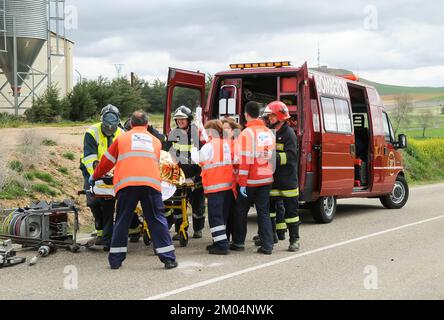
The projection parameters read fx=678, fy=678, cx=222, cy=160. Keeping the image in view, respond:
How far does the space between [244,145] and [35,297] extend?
3564mm

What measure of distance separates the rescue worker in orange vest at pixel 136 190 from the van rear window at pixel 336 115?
15.0ft

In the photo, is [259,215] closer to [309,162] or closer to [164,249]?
[164,249]

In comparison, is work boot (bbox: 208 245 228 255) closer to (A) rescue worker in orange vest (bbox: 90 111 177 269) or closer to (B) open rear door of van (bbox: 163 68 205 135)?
(A) rescue worker in orange vest (bbox: 90 111 177 269)

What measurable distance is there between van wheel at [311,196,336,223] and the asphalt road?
1.34 meters

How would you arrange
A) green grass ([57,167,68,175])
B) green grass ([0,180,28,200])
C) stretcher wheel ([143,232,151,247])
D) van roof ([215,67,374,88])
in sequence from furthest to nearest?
green grass ([57,167,68,175]) → green grass ([0,180,28,200]) → van roof ([215,67,374,88]) → stretcher wheel ([143,232,151,247])

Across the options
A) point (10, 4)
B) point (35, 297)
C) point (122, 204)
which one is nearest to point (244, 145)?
point (122, 204)

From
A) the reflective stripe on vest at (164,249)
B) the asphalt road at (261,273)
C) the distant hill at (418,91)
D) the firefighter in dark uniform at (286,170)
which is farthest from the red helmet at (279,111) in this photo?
the distant hill at (418,91)

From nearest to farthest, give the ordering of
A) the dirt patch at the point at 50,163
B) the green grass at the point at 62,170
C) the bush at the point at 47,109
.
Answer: the dirt patch at the point at 50,163 < the green grass at the point at 62,170 < the bush at the point at 47,109

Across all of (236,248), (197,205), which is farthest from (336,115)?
(236,248)

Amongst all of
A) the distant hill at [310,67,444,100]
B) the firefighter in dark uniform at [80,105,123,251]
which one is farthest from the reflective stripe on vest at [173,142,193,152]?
the distant hill at [310,67,444,100]

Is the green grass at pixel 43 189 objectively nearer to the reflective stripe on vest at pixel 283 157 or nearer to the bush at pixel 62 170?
the bush at pixel 62 170

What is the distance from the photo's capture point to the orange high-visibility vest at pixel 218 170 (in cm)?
891

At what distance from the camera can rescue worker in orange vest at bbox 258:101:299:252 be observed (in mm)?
9141

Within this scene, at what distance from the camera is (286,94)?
11414 millimetres
